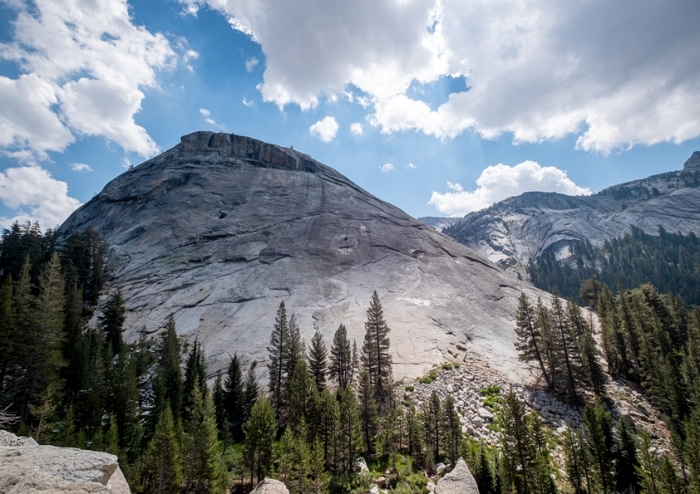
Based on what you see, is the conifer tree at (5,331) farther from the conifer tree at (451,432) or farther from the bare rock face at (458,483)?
the conifer tree at (451,432)

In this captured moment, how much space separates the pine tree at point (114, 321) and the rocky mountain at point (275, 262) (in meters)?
3.13

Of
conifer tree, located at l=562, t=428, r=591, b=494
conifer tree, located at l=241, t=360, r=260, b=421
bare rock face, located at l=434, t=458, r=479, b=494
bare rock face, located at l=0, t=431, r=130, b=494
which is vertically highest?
bare rock face, located at l=0, t=431, r=130, b=494

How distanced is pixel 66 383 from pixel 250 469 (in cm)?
2493

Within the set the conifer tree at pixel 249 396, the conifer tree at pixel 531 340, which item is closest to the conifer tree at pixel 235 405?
the conifer tree at pixel 249 396

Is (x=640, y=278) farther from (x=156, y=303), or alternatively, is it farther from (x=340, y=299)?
(x=156, y=303)

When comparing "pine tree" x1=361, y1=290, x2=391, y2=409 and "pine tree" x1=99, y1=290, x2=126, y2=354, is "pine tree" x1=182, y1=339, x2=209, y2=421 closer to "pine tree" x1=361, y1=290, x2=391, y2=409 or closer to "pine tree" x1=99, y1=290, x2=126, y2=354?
"pine tree" x1=99, y1=290, x2=126, y2=354

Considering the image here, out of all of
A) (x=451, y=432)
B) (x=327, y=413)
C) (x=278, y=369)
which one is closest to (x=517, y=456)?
(x=451, y=432)

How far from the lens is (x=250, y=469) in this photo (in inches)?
1107

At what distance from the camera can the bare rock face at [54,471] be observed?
6.69m

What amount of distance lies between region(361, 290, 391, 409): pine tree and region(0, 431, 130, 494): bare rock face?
3183 centimetres

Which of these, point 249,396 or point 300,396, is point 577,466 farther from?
point 249,396

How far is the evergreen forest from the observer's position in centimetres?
2462

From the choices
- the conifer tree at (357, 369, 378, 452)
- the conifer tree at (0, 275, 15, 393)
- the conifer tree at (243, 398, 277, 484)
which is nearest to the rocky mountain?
the conifer tree at (357, 369, 378, 452)

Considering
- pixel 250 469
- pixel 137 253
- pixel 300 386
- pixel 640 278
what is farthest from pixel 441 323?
pixel 640 278
